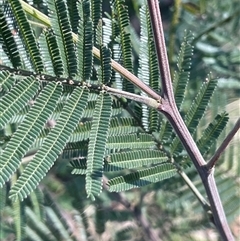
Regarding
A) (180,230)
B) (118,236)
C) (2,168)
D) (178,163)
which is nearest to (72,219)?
(118,236)

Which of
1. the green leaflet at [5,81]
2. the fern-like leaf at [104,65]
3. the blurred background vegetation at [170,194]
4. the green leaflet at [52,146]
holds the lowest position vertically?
the blurred background vegetation at [170,194]

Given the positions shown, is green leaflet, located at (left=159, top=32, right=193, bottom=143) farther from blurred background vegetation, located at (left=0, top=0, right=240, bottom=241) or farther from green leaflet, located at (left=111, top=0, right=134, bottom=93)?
blurred background vegetation, located at (left=0, top=0, right=240, bottom=241)

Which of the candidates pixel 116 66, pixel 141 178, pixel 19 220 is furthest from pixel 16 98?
pixel 19 220

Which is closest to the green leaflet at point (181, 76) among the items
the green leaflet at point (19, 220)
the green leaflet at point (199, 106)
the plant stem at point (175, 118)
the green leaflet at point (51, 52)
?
the green leaflet at point (199, 106)

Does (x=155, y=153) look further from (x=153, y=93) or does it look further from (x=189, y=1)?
(x=189, y=1)

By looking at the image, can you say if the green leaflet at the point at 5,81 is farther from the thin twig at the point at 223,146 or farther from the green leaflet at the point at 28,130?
the thin twig at the point at 223,146

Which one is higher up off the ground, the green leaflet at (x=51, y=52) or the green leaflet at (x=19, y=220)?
the green leaflet at (x=51, y=52)

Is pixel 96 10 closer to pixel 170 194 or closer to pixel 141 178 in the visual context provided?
pixel 141 178

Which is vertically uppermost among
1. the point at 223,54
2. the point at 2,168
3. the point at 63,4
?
the point at 63,4

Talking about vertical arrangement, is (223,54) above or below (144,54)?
below
